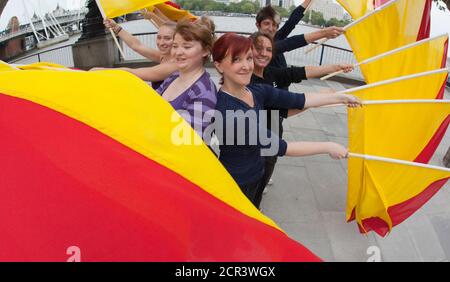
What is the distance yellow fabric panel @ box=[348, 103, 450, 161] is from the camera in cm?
261

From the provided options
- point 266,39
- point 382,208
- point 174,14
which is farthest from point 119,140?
point 174,14

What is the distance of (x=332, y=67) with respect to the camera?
127 inches

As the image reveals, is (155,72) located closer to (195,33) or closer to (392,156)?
(195,33)

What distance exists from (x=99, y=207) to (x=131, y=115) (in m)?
0.53

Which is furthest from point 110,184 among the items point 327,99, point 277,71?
point 277,71

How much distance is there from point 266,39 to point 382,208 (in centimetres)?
162

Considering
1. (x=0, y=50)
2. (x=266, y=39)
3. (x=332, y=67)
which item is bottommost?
(x=0, y=50)

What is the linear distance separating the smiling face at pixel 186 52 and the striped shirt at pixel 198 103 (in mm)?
120

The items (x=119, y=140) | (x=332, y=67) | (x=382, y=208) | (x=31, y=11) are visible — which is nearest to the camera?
(x=119, y=140)

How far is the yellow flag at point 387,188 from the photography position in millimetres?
2463

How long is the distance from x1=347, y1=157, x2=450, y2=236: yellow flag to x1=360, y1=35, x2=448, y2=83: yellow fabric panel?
0.95 meters

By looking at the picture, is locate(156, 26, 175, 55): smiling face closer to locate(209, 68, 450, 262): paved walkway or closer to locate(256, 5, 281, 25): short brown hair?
locate(256, 5, 281, 25): short brown hair

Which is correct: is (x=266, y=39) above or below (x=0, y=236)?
above
